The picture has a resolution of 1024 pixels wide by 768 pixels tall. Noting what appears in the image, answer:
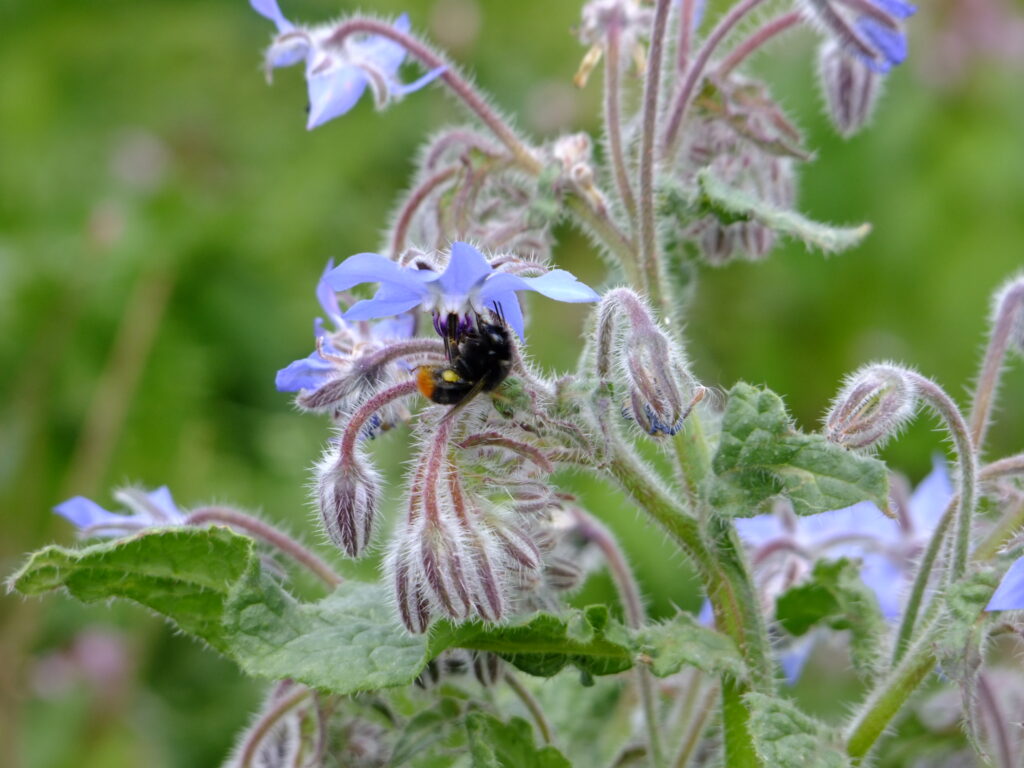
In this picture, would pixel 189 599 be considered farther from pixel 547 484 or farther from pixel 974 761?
pixel 974 761

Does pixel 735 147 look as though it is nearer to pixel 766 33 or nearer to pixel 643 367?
pixel 766 33

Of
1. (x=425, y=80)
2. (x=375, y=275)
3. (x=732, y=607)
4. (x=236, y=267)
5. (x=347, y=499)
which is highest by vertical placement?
(x=236, y=267)

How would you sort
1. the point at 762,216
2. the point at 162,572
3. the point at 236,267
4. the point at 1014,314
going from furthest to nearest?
the point at 236,267 → the point at 1014,314 → the point at 762,216 → the point at 162,572

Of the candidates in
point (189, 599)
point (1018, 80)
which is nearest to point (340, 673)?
point (189, 599)

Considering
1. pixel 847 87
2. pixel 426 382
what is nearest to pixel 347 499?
pixel 426 382

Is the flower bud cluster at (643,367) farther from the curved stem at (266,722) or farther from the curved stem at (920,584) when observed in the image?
the curved stem at (266,722)

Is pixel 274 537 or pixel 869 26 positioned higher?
pixel 869 26

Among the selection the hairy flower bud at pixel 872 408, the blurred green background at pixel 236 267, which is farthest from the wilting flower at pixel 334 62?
the blurred green background at pixel 236 267
